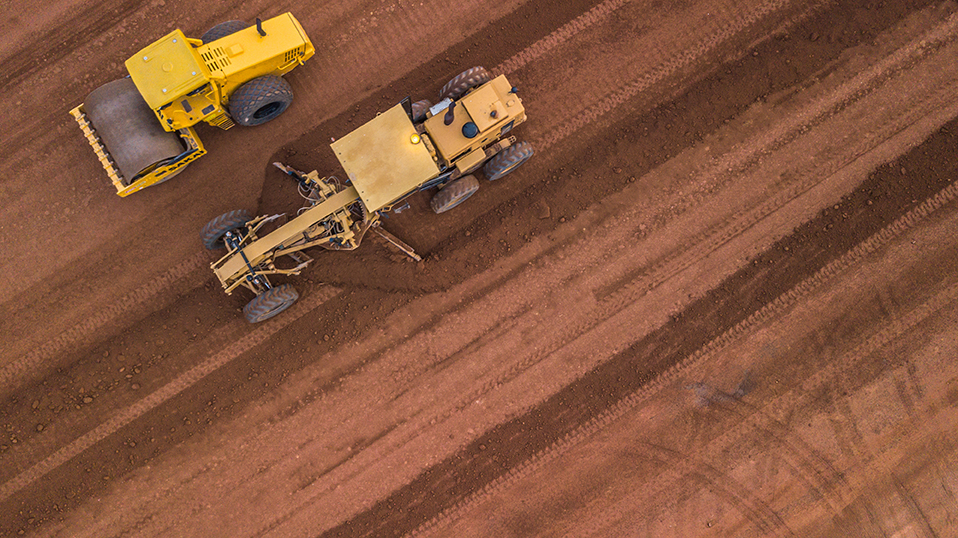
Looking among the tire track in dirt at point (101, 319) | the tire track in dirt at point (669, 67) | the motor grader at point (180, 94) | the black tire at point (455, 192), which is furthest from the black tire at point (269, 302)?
the tire track in dirt at point (669, 67)

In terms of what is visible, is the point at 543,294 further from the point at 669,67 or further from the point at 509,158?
the point at 669,67

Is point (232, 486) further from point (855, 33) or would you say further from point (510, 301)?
point (855, 33)

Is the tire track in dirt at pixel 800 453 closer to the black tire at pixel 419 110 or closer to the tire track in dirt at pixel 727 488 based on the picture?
the tire track in dirt at pixel 727 488

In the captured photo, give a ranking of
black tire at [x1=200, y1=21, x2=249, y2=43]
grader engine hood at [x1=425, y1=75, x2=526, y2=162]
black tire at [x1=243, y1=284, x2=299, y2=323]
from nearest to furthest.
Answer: grader engine hood at [x1=425, y1=75, x2=526, y2=162]
black tire at [x1=200, y1=21, x2=249, y2=43]
black tire at [x1=243, y1=284, x2=299, y2=323]

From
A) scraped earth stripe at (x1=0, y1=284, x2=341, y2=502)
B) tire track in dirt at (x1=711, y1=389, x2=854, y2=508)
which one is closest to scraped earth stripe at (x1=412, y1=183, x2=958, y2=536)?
tire track in dirt at (x1=711, y1=389, x2=854, y2=508)

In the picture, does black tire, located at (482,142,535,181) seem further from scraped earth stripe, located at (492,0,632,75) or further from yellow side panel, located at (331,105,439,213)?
scraped earth stripe, located at (492,0,632,75)

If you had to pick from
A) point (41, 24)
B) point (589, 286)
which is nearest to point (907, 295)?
point (589, 286)
